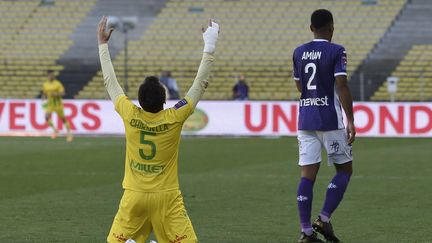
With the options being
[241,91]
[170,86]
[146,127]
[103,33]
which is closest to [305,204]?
[146,127]

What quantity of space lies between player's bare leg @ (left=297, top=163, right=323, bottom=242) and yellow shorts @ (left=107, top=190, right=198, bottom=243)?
216 centimetres

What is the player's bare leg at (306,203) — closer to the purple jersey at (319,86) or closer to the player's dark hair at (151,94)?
the purple jersey at (319,86)

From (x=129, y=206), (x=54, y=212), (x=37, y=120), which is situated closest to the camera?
(x=129, y=206)

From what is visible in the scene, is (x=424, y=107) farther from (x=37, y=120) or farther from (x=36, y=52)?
(x=36, y=52)

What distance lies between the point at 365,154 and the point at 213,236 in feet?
42.4

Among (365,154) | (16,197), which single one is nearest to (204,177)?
(16,197)

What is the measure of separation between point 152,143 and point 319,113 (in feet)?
7.97

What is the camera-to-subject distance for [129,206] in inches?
273

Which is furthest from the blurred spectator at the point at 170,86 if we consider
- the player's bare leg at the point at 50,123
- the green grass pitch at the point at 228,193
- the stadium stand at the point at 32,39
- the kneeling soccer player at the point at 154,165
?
the kneeling soccer player at the point at 154,165

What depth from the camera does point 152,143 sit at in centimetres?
696

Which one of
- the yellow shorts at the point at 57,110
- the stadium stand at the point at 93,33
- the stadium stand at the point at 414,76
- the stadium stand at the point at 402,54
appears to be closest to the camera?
the yellow shorts at the point at 57,110

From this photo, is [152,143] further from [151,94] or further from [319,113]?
[319,113]

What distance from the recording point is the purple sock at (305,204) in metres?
8.95

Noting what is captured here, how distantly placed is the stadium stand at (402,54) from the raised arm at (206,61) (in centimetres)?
2639
